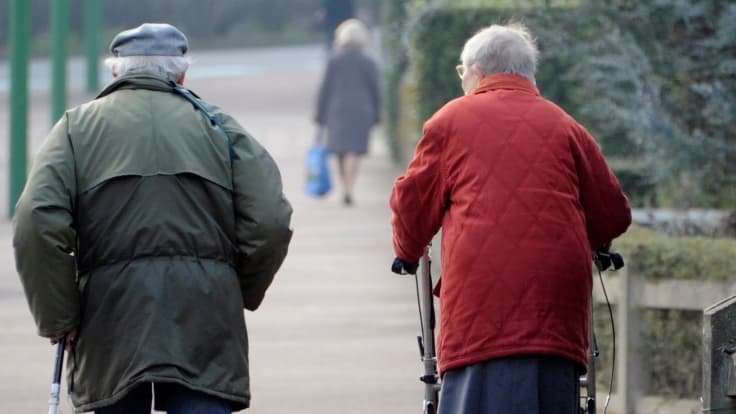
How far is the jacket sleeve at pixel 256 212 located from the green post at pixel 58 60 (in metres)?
11.4

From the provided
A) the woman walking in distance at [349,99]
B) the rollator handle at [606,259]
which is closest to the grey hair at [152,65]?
the rollator handle at [606,259]

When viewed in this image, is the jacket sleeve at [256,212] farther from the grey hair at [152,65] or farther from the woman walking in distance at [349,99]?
the woman walking in distance at [349,99]

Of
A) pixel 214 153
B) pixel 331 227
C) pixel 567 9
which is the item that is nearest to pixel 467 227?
pixel 214 153

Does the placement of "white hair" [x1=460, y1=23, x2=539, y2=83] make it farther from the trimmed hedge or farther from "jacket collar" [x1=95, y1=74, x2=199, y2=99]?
the trimmed hedge

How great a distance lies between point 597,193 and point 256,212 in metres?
1.00

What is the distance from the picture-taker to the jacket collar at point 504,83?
445cm

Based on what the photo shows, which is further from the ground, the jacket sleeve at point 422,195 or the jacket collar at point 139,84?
the jacket collar at point 139,84

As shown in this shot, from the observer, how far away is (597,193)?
4430mm

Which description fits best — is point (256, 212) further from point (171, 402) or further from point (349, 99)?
point (349, 99)

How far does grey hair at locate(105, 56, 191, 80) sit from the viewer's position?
4.52 m

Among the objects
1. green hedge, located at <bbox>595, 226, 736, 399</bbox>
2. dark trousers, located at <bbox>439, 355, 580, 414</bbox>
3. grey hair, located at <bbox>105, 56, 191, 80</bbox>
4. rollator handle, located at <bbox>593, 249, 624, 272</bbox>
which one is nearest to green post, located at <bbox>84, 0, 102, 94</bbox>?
green hedge, located at <bbox>595, 226, 736, 399</bbox>

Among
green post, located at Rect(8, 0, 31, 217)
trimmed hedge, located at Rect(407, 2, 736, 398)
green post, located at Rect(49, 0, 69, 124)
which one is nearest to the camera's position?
trimmed hedge, located at Rect(407, 2, 736, 398)

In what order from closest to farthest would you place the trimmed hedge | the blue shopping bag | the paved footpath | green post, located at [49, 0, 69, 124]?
the trimmed hedge → the paved footpath → the blue shopping bag → green post, located at [49, 0, 69, 124]

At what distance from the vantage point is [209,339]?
14.1ft
